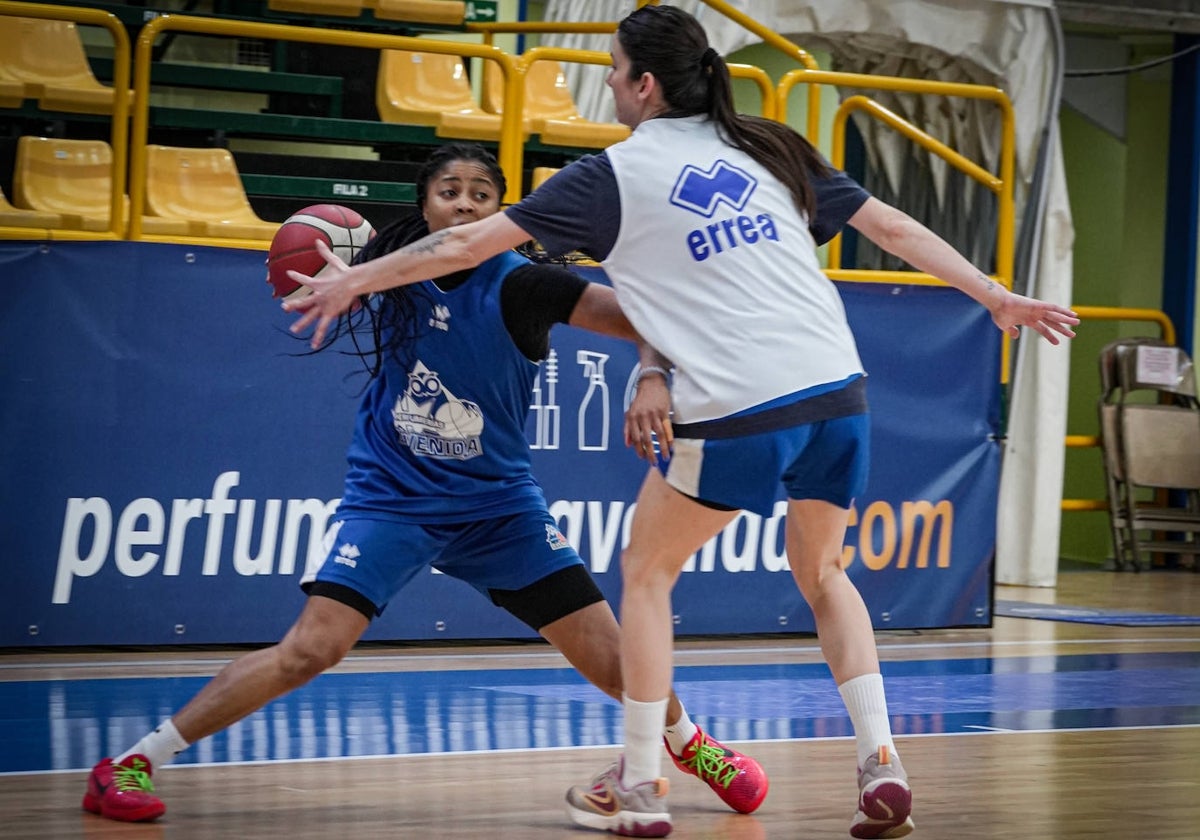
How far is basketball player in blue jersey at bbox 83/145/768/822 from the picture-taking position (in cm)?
436

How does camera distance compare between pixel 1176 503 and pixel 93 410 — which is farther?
pixel 1176 503

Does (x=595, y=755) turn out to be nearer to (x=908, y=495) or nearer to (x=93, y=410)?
(x=93, y=410)

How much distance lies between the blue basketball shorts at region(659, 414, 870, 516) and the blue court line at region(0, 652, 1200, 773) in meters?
1.78

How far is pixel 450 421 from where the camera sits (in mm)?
4426

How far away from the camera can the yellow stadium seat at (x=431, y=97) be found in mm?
9562

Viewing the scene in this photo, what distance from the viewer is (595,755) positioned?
5316 mm

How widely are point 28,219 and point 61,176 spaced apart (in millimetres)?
1011

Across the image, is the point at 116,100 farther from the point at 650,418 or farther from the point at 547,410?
the point at 650,418

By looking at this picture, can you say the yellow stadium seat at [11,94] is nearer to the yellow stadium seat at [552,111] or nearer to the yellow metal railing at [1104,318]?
the yellow stadium seat at [552,111]

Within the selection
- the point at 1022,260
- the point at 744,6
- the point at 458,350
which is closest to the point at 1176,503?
the point at 1022,260

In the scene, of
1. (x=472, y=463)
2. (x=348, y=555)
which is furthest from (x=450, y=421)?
(x=348, y=555)

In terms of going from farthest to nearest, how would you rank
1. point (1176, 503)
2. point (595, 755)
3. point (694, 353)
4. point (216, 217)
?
point (1176, 503) → point (216, 217) → point (595, 755) → point (694, 353)

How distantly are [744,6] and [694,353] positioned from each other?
25.9 feet

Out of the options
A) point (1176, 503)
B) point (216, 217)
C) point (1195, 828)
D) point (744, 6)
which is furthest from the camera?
point (1176, 503)
